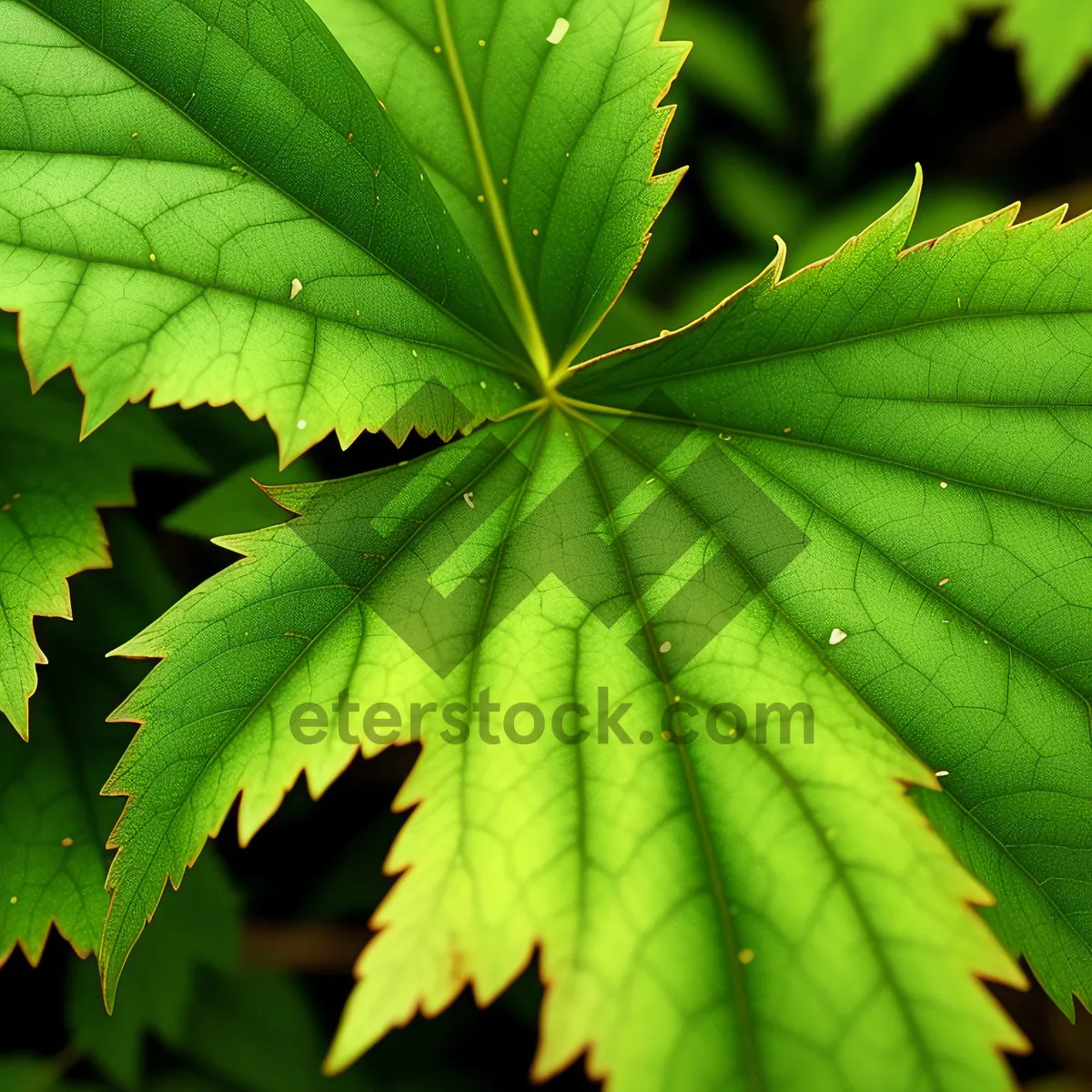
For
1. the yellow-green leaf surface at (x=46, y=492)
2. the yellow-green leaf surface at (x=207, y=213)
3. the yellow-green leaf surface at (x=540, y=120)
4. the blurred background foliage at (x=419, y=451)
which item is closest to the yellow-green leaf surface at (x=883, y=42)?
the blurred background foliage at (x=419, y=451)

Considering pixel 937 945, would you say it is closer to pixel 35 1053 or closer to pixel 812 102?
pixel 35 1053

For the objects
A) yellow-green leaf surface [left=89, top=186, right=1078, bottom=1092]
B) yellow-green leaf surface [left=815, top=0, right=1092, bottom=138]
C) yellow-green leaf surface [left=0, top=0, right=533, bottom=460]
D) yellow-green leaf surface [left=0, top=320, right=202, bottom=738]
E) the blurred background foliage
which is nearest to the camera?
yellow-green leaf surface [left=89, top=186, right=1078, bottom=1092]

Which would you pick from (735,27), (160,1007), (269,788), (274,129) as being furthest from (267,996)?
(735,27)

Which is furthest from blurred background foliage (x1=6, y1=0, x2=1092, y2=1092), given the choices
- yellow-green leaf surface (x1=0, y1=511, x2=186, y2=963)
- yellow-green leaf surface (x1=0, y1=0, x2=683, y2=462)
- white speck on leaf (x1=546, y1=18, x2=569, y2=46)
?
white speck on leaf (x1=546, y1=18, x2=569, y2=46)

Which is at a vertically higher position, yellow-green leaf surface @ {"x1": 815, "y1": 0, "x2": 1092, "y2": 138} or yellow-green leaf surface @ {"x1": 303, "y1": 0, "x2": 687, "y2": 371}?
yellow-green leaf surface @ {"x1": 815, "y1": 0, "x2": 1092, "y2": 138}

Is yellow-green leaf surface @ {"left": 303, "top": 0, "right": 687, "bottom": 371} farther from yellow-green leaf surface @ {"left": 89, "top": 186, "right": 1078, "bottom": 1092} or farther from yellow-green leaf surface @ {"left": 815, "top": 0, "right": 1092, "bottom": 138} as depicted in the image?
yellow-green leaf surface @ {"left": 815, "top": 0, "right": 1092, "bottom": 138}

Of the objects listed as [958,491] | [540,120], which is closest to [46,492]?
[540,120]
